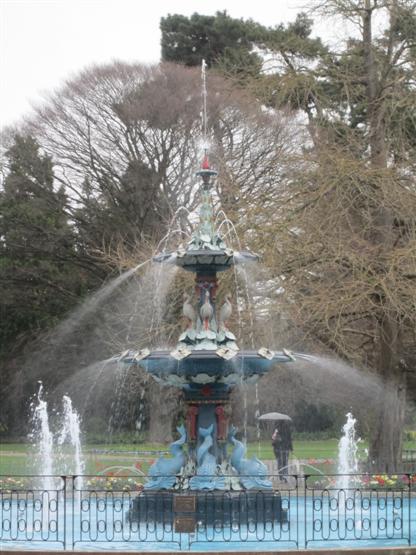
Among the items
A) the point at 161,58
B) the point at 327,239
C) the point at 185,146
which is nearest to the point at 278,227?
the point at 327,239

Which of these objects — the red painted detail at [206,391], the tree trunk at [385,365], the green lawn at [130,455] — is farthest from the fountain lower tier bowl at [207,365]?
the green lawn at [130,455]

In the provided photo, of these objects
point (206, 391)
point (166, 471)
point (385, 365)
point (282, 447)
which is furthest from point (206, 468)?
point (282, 447)

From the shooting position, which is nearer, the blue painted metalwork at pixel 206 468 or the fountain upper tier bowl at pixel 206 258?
the blue painted metalwork at pixel 206 468

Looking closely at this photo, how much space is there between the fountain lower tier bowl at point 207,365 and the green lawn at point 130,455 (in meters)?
10.9

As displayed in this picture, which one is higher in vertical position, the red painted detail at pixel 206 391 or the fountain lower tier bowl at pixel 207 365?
the fountain lower tier bowl at pixel 207 365

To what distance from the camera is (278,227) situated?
27.1 meters

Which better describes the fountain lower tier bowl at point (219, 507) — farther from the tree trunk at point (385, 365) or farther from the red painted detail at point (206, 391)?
the tree trunk at point (385, 365)

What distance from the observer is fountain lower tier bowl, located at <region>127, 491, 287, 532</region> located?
60.1ft

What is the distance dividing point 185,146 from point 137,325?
8.63 meters

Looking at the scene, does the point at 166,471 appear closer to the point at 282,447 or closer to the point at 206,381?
the point at 206,381

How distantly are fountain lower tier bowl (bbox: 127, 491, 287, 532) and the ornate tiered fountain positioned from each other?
0.02 m

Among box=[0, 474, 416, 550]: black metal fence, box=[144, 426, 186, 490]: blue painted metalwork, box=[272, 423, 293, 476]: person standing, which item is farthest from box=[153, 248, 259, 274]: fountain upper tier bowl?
box=[272, 423, 293, 476]: person standing

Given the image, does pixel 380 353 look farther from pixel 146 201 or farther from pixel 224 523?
pixel 146 201

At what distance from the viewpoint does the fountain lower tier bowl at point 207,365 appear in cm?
1875
